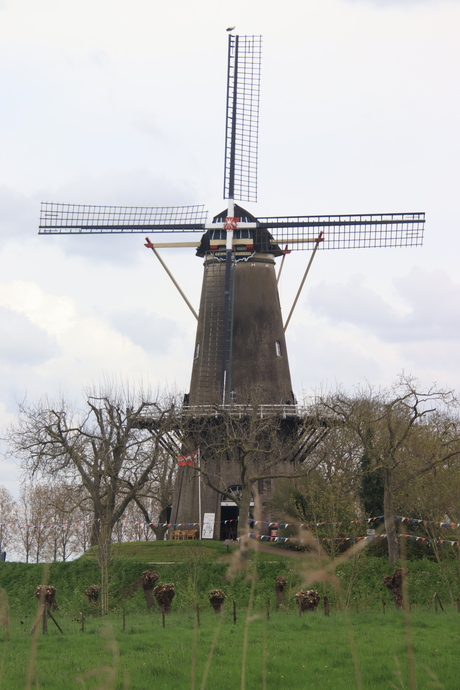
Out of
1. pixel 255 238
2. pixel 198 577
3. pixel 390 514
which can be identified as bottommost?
pixel 198 577

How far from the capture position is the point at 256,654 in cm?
1355

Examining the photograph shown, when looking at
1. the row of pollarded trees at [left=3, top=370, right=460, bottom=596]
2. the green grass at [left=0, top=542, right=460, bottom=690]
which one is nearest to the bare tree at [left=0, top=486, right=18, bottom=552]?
the row of pollarded trees at [left=3, top=370, right=460, bottom=596]

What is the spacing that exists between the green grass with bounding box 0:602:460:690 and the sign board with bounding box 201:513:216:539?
53.8 ft

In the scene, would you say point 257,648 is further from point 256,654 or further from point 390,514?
point 390,514

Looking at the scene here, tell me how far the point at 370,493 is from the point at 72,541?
42.4 m

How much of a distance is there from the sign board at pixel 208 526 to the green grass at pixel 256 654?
53.8ft

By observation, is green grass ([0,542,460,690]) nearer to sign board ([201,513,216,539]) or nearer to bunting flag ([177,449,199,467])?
bunting flag ([177,449,199,467])

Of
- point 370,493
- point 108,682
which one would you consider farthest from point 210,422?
point 108,682

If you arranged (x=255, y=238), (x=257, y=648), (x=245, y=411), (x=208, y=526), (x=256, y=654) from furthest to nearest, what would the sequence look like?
(x=255, y=238), (x=208, y=526), (x=245, y=411), (x=257, y=648), (x=256, y=654)

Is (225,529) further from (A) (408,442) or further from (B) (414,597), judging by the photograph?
(B) (414,597)

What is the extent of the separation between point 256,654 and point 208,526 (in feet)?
68.7

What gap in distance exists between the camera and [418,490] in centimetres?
2828

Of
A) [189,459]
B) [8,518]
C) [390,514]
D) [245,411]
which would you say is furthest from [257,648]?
[8,518]

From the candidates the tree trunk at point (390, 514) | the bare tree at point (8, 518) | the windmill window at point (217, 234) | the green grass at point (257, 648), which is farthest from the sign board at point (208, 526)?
the bare tree at point (8, 518)
